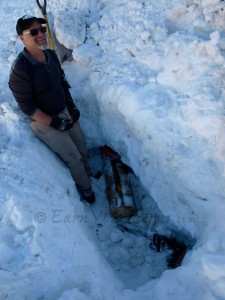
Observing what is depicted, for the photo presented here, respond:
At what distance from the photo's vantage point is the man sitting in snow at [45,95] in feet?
11.2

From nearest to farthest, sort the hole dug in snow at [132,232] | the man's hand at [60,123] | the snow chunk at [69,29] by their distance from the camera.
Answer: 1. the man's hand at [60,123]
2. the hole dug in snow at [132,232]
3. the snow chunk at [69,29]

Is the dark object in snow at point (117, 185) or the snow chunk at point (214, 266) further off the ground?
the snow chunk at point (214, 266)

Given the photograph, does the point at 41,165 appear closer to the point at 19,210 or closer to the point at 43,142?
the point at 43,142

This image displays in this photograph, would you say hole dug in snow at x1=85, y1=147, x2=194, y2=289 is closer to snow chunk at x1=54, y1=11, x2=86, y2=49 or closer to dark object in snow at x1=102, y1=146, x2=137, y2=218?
dark object in snow at x1=102, y1=146, x2=137, y2=218

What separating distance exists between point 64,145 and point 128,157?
92 centimetres

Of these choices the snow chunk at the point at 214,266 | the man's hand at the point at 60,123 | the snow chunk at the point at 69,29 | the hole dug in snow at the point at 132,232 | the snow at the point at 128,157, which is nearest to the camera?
the snow chunk at the point at 214,266

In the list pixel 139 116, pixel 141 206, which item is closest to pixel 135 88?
pixel 139 116

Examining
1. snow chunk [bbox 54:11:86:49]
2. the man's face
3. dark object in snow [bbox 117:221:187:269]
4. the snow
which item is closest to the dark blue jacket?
the man's face

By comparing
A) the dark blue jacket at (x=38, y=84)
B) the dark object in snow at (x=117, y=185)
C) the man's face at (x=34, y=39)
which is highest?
the man's face at (x=34, y=39)

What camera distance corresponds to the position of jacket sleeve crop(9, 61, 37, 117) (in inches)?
133

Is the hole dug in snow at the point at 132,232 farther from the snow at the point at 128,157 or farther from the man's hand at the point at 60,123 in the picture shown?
the man's hand at the point at 60,123

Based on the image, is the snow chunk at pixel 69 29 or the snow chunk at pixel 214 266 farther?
the snow chunk at pixel 69 29

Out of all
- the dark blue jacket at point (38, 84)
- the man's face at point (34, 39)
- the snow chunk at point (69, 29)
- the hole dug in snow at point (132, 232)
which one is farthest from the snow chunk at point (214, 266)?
the snow chunk at point (69, 29)

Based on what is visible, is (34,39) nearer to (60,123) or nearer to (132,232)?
(60,123)
